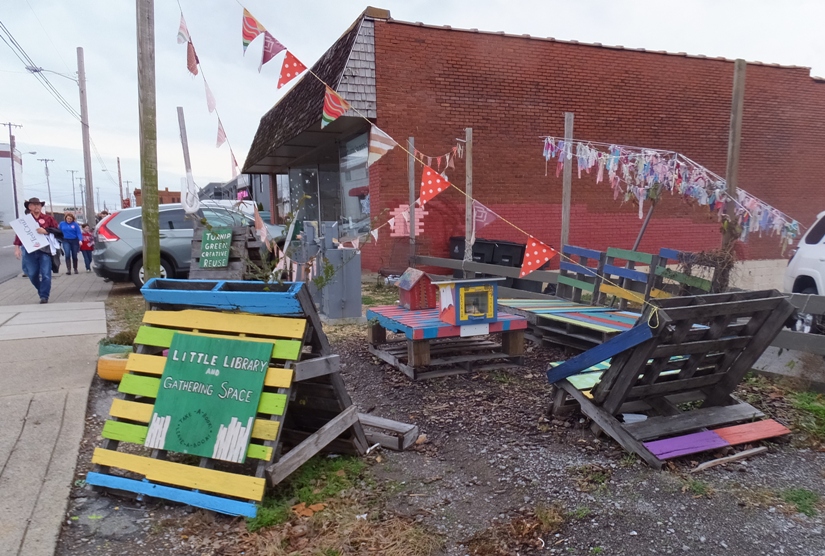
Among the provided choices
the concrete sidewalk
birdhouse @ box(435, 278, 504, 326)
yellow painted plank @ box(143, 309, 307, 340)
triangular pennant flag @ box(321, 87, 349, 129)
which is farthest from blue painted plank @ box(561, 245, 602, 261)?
the concrete sidewalk

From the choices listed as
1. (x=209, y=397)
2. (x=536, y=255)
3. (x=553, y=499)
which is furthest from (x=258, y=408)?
(x=536, y=255)

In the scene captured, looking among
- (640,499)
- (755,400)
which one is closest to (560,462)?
(640,499)

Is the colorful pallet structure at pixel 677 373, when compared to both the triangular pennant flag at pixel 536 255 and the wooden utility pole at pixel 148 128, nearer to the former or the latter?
the triangular pennant flag at pixel 536 255

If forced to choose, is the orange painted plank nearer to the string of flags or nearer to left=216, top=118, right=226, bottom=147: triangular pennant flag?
the string of flags

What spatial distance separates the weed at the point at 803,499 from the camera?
9.47 ft

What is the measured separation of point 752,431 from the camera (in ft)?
12.1

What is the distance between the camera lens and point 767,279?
14117mm

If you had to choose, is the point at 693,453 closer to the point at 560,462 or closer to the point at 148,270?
the point at 560,462

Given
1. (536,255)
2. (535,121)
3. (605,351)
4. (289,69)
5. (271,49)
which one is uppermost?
(535,121)

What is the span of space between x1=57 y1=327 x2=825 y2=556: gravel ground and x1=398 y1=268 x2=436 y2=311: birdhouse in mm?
1897

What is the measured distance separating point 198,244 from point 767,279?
14094 millimetres

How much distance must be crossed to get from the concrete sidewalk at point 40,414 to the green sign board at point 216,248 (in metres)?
1.49

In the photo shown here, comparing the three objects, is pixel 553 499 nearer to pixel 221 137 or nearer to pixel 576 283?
pixel 576 283

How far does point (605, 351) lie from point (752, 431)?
1.23 m
